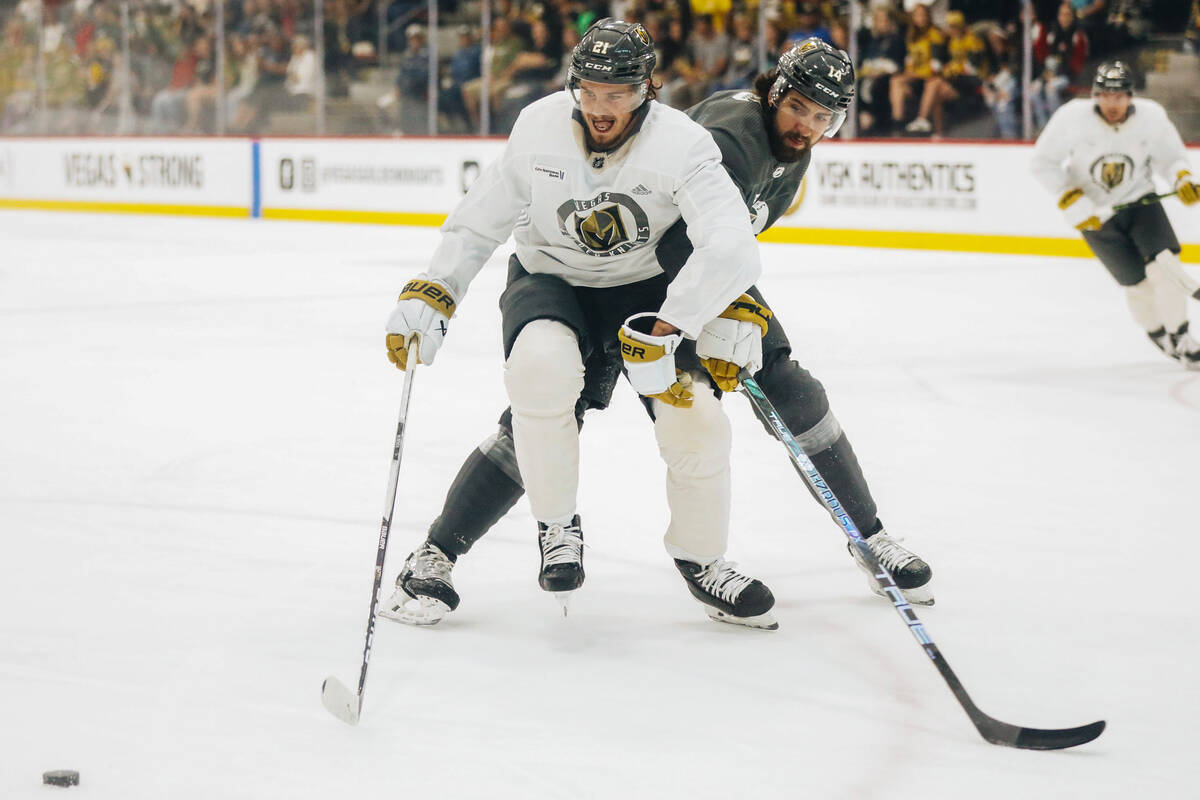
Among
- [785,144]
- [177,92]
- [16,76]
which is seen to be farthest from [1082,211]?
[16,76]

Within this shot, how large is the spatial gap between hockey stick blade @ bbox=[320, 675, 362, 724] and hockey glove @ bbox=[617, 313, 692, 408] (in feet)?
2.14

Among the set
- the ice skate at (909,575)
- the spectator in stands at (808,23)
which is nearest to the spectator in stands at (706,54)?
the spectator in stands at (808,23)

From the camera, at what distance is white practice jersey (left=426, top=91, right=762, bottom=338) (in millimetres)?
2297

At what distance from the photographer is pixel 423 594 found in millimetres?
2527

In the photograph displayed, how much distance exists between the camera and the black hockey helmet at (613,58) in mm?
2271

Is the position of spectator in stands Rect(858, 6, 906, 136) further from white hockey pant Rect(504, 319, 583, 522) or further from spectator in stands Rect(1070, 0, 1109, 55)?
white hockey pant Rect(504, 319, 583, 522)

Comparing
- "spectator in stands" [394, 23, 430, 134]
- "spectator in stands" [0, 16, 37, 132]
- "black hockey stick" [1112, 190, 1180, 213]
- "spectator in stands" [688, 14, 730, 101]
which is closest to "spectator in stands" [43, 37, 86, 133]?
"spectator in stands" [0, 16, 37, 132]

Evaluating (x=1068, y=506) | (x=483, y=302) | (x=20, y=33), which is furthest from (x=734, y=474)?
(x=20, y=33)

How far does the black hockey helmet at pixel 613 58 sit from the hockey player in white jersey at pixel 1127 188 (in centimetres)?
363

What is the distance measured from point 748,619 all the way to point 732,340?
50cm

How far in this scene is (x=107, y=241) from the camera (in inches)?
411

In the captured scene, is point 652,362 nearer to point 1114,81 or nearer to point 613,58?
point 613,58

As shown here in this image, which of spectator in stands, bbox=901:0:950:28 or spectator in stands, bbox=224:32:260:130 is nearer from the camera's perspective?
spectator in stands, bbox=901:0:950:28

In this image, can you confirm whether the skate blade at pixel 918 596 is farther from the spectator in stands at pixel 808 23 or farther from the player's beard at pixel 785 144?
the spectator in stands at pixel 808 23
